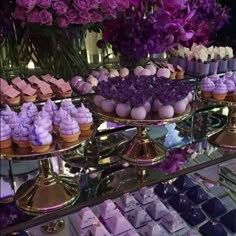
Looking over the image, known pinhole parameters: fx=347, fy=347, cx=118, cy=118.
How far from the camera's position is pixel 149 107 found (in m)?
0.66

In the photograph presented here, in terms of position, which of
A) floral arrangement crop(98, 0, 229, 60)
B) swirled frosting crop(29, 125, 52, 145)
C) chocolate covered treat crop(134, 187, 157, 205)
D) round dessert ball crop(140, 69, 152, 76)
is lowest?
chocolate covered treat crop(134, 187, 157, 205)

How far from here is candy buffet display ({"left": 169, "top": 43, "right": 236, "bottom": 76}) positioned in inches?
37.6

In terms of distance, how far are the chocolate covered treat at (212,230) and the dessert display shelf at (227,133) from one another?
168 millimetres

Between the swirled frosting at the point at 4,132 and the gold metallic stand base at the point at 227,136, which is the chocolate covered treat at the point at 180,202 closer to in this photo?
the gold metallic stand base at the point at 227,136

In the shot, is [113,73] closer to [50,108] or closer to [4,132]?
[50,108]

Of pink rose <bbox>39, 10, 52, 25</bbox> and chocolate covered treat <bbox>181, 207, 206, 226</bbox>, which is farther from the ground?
pink rose <bbox>39, 10, 52, 25</bbox>

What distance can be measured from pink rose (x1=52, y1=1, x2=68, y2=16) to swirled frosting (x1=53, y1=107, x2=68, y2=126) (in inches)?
8.9

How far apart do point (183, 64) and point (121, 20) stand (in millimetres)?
242

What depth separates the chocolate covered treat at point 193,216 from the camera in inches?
29.5

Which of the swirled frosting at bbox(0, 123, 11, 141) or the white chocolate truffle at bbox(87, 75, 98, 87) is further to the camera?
the white chocolate truffle at bbox(87, 75, 98, 87)

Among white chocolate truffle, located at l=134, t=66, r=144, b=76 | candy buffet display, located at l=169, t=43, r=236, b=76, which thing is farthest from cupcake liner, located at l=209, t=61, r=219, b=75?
white chocolate truffle, located at l=134, t=66, r=144, b=76

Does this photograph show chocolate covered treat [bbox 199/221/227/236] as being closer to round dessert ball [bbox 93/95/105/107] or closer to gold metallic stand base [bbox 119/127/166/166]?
gold metallic stand base [bbox 119/127/166/166]

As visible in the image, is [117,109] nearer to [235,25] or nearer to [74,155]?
[74,155]

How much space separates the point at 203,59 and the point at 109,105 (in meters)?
0.39
